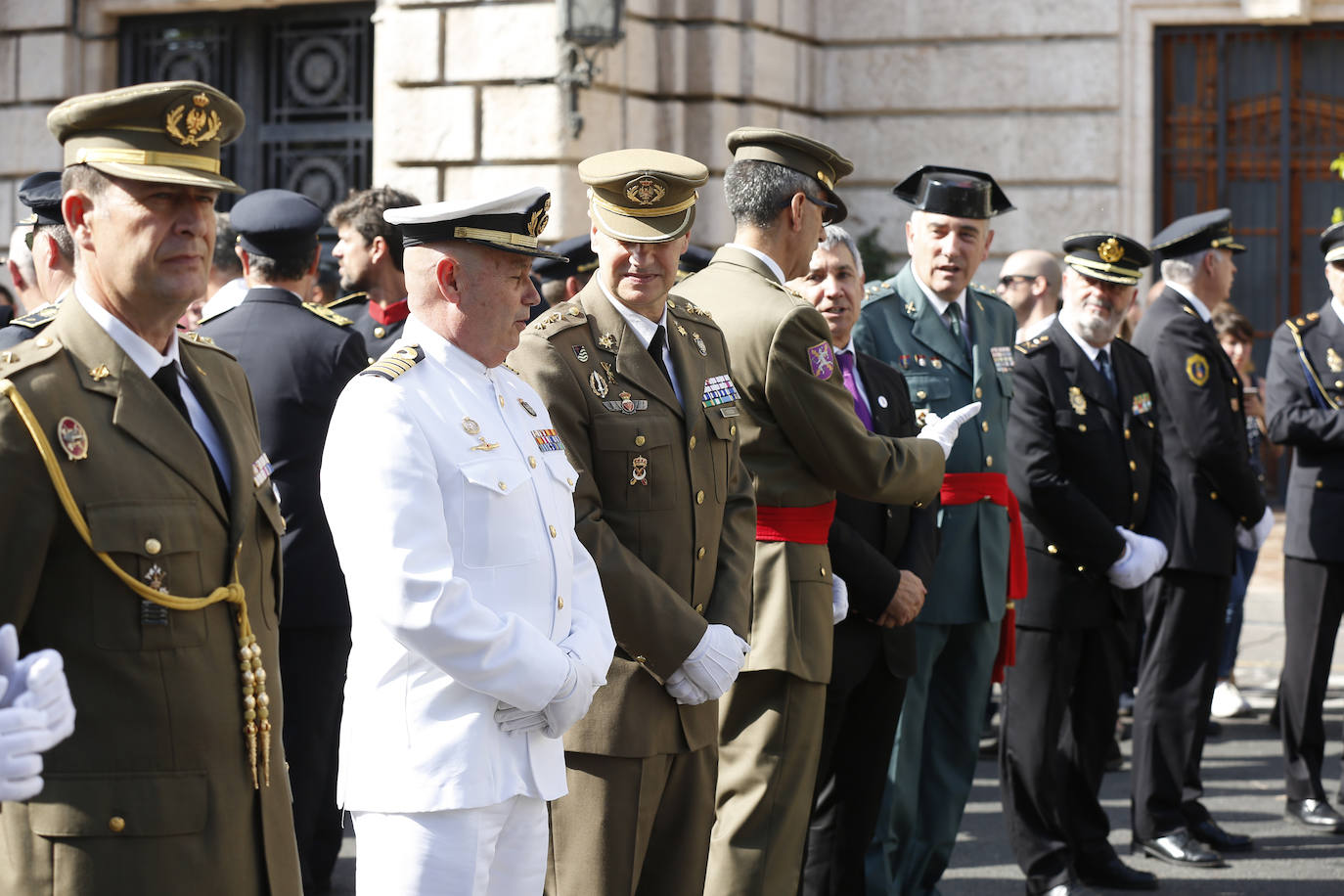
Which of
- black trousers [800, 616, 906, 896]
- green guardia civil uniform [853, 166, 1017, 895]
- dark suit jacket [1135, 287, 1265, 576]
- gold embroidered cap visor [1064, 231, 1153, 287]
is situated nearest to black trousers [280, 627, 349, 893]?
black trousers [800, 616, 906, 896]

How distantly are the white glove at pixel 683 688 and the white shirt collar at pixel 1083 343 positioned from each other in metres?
2.50

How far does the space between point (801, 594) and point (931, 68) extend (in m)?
8.86

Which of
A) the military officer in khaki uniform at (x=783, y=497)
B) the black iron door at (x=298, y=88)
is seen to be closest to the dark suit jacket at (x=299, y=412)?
the military officer in khaki uniform at (x=783, y=497)

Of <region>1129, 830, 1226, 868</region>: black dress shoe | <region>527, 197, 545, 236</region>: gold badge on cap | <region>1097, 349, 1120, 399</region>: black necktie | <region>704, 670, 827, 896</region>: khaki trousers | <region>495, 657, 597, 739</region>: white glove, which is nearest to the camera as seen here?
<region>495, 657, 597, 739</region>: white glove

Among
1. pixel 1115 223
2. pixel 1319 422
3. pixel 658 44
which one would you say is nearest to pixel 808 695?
pixel 1319 422

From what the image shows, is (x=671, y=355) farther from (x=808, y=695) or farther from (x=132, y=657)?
(x=132, y=657)

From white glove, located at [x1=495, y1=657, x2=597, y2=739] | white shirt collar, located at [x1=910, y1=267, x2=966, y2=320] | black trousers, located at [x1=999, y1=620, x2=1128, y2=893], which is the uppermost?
white shirt collar, located at [x1=910, y1=267, x2=966, y2=320]

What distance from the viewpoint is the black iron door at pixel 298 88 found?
1195 centimetres

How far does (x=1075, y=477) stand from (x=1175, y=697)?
41.4 inches

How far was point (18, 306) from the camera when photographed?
427 inches

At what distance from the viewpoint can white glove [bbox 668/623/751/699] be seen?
11.9 ft

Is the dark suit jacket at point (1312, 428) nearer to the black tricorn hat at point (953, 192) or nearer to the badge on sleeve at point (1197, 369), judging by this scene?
the badge on sleeve at point (1197, 369)

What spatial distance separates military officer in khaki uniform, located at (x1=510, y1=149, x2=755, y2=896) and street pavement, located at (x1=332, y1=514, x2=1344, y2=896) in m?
2.09

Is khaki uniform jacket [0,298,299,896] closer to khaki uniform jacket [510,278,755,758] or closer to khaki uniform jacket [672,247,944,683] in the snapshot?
khaki uniform jacket [510,278,755,758]
